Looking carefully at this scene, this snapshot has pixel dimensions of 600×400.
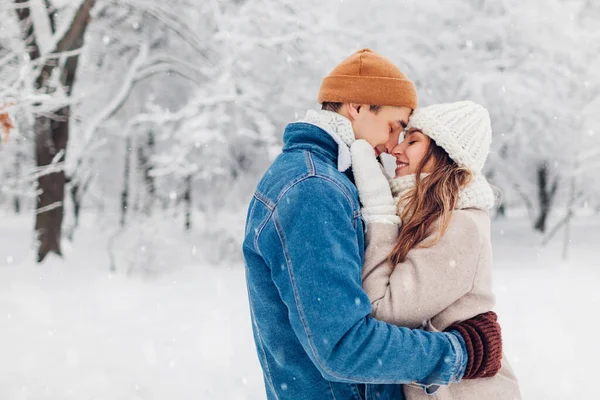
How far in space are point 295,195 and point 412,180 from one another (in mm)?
662

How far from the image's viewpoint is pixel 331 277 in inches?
56.2

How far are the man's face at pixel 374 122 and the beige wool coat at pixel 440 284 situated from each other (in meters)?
0.34

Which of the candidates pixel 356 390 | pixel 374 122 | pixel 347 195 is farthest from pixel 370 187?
pixel 356 390

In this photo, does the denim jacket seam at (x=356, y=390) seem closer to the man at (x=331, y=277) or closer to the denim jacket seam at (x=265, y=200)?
the man at (x=331, y=277)

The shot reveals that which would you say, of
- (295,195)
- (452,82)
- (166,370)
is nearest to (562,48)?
(452,82)

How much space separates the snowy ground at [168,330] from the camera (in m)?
5.50

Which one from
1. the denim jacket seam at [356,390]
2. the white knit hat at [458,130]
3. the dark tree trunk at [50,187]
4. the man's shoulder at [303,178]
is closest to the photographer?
the man's shoulder at [303,178]

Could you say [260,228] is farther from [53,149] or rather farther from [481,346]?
[53,149]

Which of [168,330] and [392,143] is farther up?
[392,143]

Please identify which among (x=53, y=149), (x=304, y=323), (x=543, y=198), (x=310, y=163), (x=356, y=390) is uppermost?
(x=310, y=163)

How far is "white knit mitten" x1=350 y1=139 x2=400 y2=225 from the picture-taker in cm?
172

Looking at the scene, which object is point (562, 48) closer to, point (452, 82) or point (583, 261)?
point (452, 82)

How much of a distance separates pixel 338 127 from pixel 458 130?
1.62ft

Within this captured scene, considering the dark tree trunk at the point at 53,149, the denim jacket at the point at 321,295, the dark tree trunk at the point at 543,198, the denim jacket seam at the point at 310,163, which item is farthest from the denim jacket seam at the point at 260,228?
the dark tree trunk at the point at 543,198
